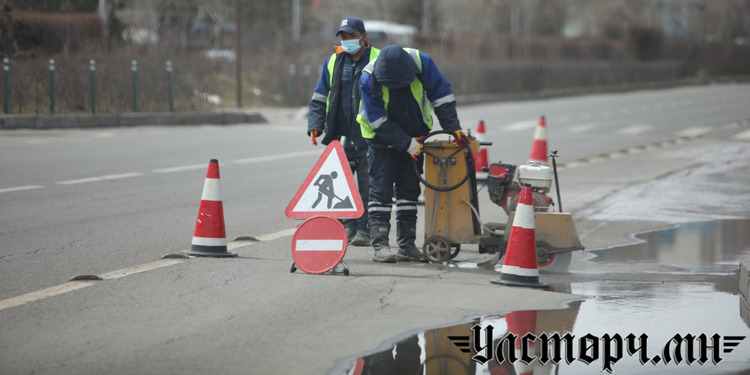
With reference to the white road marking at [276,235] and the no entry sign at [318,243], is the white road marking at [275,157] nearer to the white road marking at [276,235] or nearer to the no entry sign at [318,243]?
the white road marking at [276,235]

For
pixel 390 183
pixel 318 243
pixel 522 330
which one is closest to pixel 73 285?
pixel 318 243

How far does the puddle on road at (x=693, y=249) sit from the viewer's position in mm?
8219

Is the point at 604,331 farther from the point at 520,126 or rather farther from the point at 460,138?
the point at 520,126

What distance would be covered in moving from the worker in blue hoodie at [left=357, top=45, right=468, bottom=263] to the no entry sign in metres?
0.73

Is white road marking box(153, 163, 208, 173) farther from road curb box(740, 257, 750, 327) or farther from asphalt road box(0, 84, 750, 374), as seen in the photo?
road curb box(740, 257, 750, 327)

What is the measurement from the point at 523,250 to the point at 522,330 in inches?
47.8

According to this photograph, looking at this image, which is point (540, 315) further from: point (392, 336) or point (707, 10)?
point (707, 10)

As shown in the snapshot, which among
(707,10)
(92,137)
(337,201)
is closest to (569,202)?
(337,201)

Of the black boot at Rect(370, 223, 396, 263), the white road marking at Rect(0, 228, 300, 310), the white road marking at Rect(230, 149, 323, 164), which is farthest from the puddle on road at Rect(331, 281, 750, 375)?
the white road marking at Rect(230, 149, 323, 164)

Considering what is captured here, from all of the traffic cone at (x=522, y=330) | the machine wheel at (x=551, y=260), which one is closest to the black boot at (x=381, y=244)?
the machine wheel at (x=551, y=260)

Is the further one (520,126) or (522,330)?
(520,126)

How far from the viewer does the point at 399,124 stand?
791 cm

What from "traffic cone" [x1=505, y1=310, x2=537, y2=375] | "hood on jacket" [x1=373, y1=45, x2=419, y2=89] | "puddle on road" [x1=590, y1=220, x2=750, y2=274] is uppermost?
"hood on jacket" [x1=373, y1=45, x2=419, y2=89]

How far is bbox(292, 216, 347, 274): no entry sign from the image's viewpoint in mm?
7332
